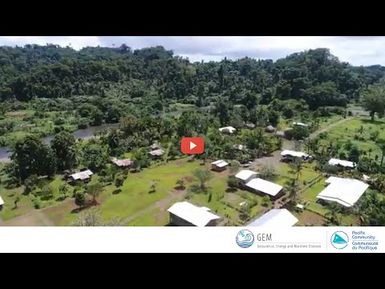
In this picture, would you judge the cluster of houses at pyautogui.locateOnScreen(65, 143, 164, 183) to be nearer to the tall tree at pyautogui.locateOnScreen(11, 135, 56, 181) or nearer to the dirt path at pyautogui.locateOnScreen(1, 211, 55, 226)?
the tall tree at pyautogui.locateOnScreen(11, 135, 56, 181)

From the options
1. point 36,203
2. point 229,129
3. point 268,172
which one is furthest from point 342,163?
point 36,203

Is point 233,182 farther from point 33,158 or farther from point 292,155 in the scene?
point 33,158

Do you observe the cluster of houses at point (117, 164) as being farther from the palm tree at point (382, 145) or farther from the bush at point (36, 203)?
the palm tree at point (382, 145)

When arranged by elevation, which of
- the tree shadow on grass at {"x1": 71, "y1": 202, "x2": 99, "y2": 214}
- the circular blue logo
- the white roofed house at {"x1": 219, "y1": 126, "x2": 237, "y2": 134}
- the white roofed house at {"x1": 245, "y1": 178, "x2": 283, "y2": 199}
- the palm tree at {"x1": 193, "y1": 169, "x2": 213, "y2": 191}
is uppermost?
the circular blue logo

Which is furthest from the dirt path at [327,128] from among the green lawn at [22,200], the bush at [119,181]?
the green lawn at [22,200]


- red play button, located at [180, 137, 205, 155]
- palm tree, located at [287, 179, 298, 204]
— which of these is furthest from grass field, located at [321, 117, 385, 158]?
red play button, located at [180, 137, 205, 155]
